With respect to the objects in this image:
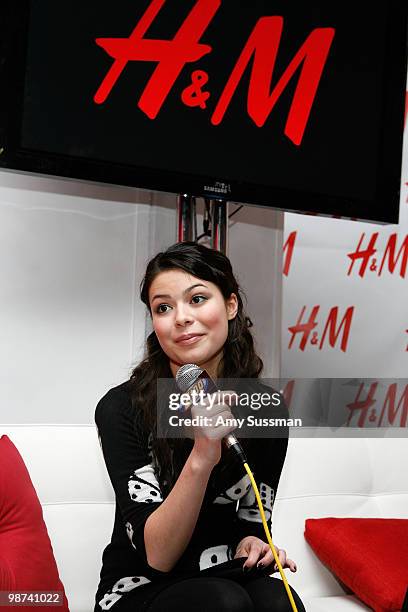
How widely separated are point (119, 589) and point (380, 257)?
1728mm

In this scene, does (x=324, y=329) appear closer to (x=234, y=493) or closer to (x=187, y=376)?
(x=234, y=493)

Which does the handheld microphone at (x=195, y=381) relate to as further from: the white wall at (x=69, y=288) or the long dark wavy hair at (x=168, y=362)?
the white wall at (x=69, y=288)

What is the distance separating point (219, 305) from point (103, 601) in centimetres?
56

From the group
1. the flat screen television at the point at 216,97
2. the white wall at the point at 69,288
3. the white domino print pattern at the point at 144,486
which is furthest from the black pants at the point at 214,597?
the flat screen television at the point at 216,97

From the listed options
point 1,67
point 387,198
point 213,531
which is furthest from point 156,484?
point 387,198

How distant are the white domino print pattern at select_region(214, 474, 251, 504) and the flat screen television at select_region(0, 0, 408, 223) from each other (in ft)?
2.50

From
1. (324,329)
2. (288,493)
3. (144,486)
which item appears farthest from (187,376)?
(324,329)

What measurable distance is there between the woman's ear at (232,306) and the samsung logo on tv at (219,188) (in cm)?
49

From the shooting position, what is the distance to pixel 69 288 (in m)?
1.95

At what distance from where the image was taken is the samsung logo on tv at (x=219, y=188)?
186cm

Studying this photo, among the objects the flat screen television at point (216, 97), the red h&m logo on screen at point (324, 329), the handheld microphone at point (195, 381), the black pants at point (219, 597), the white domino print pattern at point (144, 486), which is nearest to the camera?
the handheld microphone at point (195, 381)

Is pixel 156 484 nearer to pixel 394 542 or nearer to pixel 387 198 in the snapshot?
pixel 394 542

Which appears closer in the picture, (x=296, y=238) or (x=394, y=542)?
(x=394, y=542)

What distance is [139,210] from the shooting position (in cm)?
206
